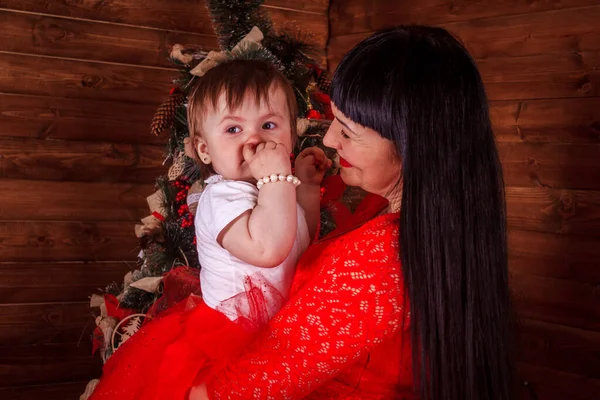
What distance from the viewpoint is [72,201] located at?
2.76 m

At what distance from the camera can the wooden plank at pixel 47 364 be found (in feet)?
8.95

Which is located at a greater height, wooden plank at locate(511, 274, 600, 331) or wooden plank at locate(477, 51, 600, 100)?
wooden plank at locate(477, 51, 600, 100)

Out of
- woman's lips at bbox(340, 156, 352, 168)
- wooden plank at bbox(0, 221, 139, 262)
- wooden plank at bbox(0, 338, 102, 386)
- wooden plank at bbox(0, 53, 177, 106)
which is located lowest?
wooden plank at bbox(0, 338, 102, 386)

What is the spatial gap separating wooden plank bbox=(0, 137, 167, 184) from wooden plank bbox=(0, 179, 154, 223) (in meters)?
0.03

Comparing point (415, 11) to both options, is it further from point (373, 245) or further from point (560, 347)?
point (373, 245)

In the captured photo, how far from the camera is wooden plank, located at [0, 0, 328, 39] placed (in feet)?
8.59

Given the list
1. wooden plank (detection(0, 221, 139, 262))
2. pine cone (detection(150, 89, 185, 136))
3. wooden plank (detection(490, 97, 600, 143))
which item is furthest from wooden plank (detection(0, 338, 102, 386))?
wooden plank (detection(490, 97, 600, 143))

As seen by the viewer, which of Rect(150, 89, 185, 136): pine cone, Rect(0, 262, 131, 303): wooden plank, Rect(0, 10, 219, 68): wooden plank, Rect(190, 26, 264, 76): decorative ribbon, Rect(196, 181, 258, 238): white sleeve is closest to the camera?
Rect(196, 181, 258, 238): white sleeve

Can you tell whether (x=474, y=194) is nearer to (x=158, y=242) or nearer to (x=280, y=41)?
(x=280, y=41)

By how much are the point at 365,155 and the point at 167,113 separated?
0.90 m

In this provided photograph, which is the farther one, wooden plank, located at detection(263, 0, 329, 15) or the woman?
wooden plank, located at detection(263, 0, 329, 15)

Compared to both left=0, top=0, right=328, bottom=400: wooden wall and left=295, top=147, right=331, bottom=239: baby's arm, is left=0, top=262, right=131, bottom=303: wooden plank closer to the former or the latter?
left=0, top=0, right=328, bottom=400: wooden wall

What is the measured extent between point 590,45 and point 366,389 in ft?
5.81

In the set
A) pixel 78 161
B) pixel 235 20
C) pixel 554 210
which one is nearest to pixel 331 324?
pixel 235 20
